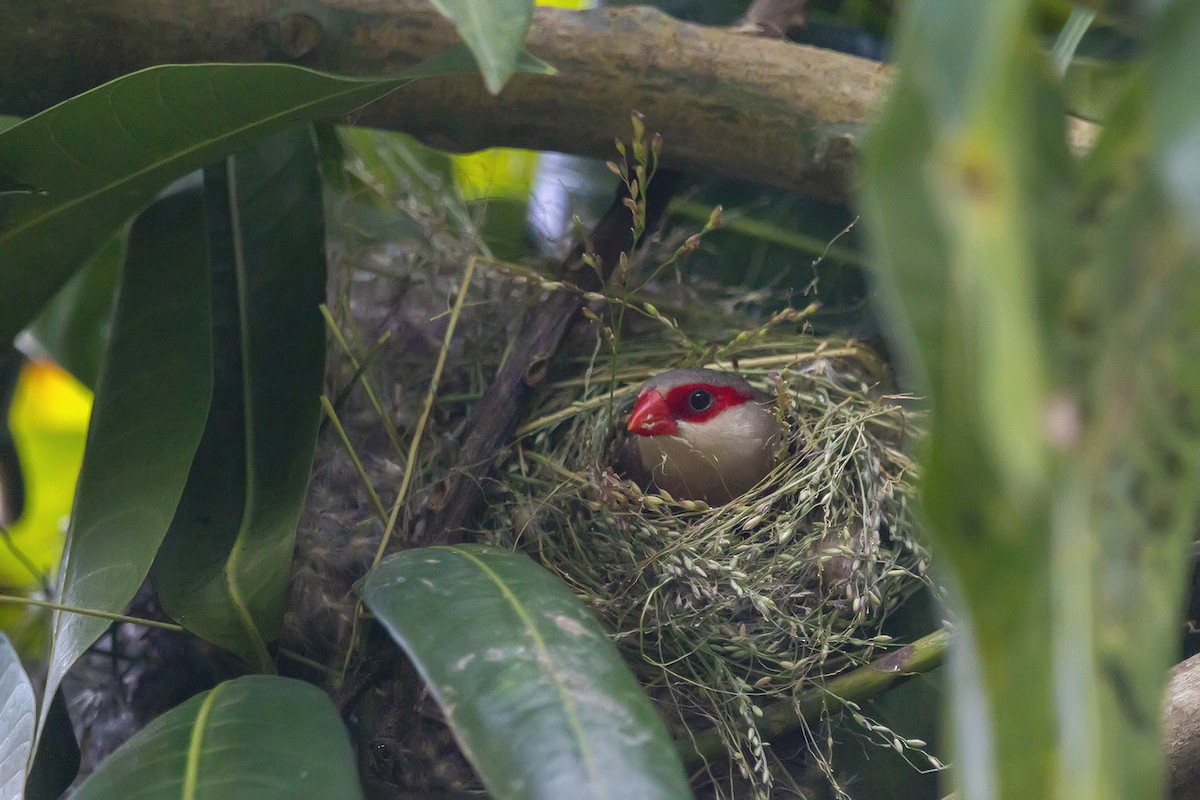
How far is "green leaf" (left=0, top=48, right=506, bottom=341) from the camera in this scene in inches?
44.9

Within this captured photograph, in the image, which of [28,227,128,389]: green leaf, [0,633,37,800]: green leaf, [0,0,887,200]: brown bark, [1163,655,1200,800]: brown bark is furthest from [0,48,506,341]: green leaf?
[1163,655,1200,800]: brown bark

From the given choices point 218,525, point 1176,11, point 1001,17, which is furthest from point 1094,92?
point 218,525

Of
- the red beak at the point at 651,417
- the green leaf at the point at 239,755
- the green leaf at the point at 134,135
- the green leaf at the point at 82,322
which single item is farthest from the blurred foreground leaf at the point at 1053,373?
the green leaf at the point at 82,322

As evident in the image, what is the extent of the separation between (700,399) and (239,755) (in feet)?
2.90

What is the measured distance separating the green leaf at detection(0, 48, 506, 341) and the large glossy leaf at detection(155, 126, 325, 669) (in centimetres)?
19

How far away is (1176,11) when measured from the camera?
1.64ft

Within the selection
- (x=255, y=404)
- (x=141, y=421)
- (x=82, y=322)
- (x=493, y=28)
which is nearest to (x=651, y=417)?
(x=255, y=404)

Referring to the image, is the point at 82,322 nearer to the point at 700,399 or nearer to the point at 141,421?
the point at 141,421

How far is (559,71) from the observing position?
1.45 m

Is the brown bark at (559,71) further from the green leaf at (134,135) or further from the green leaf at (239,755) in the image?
the green leaf at (239,755)

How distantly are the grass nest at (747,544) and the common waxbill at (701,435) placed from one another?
0.05 metres

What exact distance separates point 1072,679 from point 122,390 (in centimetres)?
123

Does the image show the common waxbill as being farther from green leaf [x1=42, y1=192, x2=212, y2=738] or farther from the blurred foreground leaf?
the blurred foreground leaf

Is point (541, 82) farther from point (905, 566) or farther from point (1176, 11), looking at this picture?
point (1176, 11)
